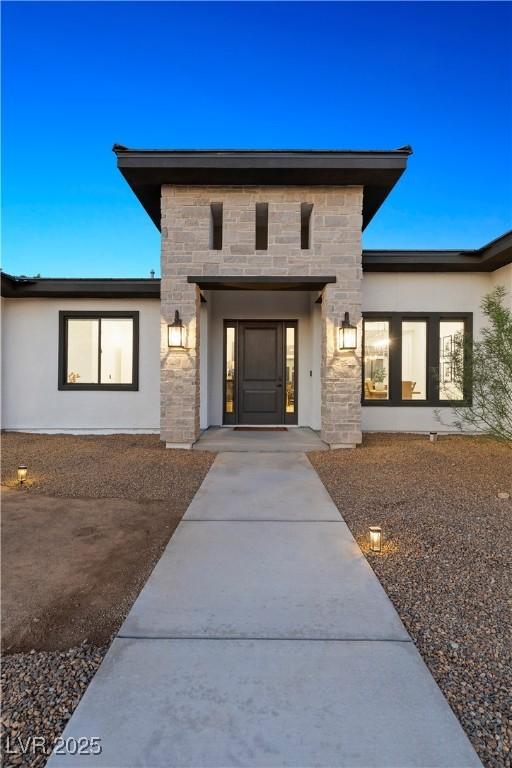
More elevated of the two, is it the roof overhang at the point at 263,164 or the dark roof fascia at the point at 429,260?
the roof overhang at the point at 263,164

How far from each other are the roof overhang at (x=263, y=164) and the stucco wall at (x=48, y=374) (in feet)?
9.66

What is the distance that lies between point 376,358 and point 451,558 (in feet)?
19.8

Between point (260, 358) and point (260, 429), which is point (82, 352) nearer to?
point (260, 358)

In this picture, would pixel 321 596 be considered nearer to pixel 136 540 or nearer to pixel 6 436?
pixel 136 540

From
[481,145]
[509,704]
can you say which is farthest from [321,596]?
[481,145]

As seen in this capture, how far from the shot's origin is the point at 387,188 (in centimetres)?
670

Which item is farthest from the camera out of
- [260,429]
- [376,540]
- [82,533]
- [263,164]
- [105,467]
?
[260,429]

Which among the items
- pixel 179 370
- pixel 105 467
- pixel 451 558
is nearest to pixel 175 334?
pixel 179 370

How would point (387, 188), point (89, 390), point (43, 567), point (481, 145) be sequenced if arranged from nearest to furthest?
point (43, 567) → point (387, 188) → point (89, 390) → point (481, 145)

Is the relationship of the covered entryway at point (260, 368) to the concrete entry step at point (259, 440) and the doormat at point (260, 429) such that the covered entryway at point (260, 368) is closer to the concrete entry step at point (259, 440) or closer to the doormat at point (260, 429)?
the doormat at point (260, 429)

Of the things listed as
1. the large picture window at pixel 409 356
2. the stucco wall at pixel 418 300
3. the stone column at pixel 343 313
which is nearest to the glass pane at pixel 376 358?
the large picture window at pixel 409 356

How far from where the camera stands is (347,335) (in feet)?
21.7

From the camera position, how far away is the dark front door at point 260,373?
897cm

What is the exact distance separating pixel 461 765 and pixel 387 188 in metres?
7.28
